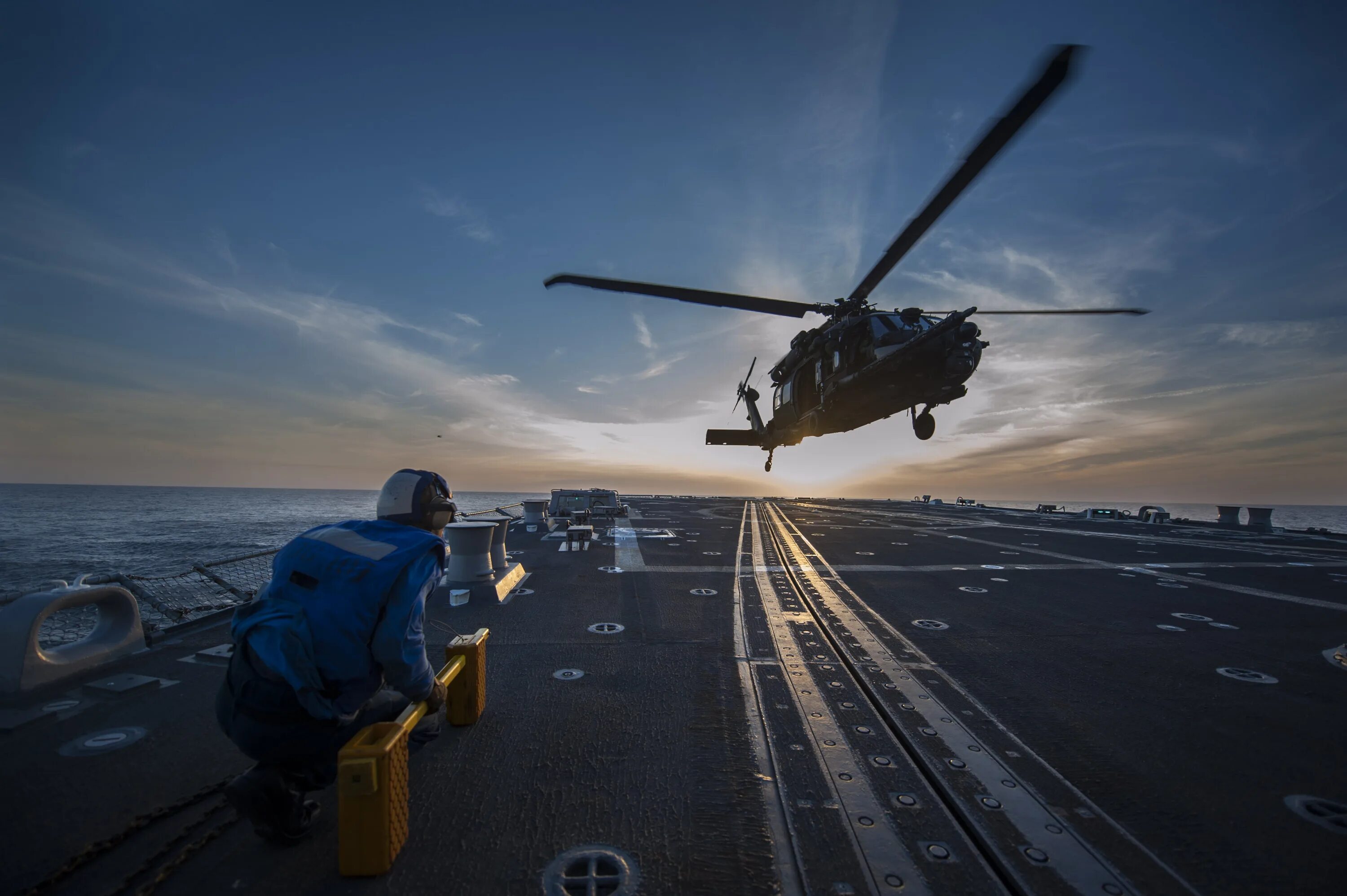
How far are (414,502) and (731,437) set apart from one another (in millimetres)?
16632

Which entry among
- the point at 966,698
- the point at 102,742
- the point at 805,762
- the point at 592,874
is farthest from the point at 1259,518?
the point at 102,742

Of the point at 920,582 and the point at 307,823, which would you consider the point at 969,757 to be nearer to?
the point at 307,823

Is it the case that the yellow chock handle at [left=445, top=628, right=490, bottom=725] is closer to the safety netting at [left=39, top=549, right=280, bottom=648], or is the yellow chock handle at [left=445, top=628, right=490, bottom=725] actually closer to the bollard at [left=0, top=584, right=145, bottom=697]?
the safety netting at [left=39, top=549, right=280, bottom=648]

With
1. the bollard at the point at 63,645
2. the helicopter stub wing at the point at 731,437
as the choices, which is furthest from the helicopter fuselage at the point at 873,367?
the bollard at the point at 63,645

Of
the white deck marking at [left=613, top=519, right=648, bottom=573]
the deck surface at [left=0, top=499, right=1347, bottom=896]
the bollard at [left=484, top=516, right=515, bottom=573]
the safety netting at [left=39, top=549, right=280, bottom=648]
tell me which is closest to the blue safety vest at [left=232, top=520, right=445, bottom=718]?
the safety netting at [left=39, top=549, right=280, bottom=648]

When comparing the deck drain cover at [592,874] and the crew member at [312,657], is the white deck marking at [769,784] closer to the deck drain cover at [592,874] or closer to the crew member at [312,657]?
the deck drain cover at [592,874]

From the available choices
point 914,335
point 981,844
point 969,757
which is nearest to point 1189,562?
point 914,335

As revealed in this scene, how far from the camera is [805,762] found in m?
3.77

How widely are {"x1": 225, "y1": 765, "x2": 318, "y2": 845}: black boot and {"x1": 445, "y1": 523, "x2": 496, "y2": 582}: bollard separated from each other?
6.57 metres

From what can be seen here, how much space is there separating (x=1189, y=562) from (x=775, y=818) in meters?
19.4

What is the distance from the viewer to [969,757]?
387cm

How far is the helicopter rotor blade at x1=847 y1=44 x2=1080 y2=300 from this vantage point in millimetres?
5715

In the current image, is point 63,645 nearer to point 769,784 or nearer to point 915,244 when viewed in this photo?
point 769,784

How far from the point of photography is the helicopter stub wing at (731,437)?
63.3ft
